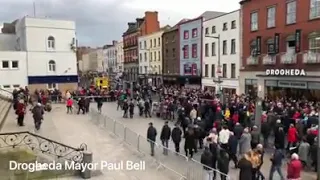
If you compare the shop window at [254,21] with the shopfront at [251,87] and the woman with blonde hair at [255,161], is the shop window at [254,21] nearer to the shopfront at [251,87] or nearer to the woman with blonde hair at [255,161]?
the shopfront at [251,87]

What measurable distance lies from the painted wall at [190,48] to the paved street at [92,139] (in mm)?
22780

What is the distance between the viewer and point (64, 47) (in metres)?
41.8

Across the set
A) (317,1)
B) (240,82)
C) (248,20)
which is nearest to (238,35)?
(248,20)

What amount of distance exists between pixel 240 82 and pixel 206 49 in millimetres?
9330

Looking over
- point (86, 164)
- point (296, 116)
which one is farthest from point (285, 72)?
point (86, 164)

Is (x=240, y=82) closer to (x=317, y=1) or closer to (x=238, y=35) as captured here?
(x=238, y=35)

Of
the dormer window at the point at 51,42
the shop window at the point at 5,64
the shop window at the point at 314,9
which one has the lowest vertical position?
the shop window at the point at 5,64

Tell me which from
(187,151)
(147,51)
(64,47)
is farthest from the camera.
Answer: (147,51)

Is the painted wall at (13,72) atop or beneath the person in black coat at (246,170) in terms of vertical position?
atop

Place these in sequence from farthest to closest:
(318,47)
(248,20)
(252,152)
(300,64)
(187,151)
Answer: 1. (248,20)
2. (300,64)
3. (318,47)
4. (187,151)
5. (252,152)

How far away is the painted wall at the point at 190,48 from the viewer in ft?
148

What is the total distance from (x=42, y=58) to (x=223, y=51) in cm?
2113

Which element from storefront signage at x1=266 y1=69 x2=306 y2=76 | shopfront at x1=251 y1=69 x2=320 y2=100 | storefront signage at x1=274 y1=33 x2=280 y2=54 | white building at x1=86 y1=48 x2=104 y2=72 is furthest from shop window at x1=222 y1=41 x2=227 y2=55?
white building at x1=86 y1=48 x2=104 y2=72

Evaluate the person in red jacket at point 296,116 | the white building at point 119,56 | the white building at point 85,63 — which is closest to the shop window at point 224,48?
the person in red jacket at point 296,116
